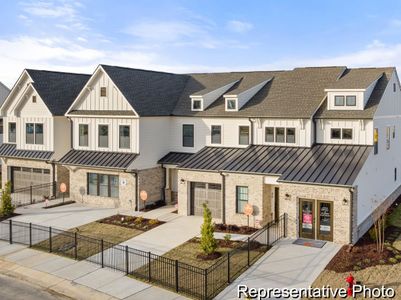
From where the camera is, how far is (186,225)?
26.2 m

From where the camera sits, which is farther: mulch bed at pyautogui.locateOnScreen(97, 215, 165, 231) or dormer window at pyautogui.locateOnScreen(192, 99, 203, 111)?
dormer window at pyautogui.locateOnScreen(192, 99, 203, 111)

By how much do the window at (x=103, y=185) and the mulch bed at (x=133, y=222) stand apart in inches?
137

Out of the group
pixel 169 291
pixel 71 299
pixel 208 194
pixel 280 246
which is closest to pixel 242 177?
pixel 208 194

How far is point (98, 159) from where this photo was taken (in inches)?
1249

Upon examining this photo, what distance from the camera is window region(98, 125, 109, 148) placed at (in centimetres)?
3238

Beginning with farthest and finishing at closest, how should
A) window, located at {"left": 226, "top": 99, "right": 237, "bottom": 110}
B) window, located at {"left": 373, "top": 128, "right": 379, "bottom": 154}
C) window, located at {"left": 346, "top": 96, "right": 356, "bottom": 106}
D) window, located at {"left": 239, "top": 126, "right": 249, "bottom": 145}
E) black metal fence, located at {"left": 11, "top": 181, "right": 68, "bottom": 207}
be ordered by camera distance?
1. black metal fence, located at {"left": 11, "top": 181, "right": 68, "bottom": 207}
2. window, located at {"left": 226, "top": 99, "right": 237, "bottom": 110}
3. window, located at {"left": 239, "top": 126, "right": 249, "bottom": 145}
4. window, located at {"left": 346, "top": 96, "right": 356, "bottom": 106}
5. window, located at {"left": 373, "top": 128, "right": 379, "bottom": 154}

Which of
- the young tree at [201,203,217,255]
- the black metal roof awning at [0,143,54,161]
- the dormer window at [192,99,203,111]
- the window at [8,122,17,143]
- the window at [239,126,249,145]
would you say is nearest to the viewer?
the young tree at [201,203,217,255]

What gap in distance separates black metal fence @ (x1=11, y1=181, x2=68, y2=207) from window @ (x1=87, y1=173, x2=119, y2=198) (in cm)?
353

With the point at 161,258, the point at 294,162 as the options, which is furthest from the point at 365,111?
the point at 161,258

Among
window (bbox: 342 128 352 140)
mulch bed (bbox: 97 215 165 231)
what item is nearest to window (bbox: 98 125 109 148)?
mulch bed (bbox: 97 215 165 231)

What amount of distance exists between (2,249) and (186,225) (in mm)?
9859

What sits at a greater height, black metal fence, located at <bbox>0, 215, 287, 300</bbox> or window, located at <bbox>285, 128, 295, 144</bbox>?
window, located at <bbox>285, 128, 295, 144</bbox>

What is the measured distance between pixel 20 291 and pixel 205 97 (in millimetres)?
18909

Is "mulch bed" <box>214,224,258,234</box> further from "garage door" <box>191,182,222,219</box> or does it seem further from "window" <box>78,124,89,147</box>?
"window" <box>78,124,89,147</box>
